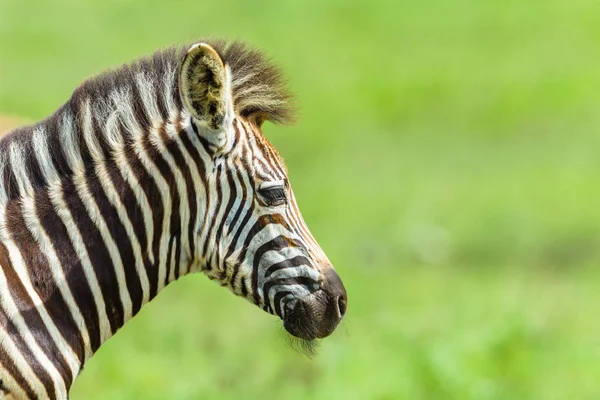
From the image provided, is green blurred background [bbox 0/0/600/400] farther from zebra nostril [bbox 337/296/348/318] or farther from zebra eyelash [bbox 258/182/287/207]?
zebra nostril [bbox 337/296/348/318]

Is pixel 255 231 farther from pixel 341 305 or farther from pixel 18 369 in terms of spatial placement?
pixel 18 369

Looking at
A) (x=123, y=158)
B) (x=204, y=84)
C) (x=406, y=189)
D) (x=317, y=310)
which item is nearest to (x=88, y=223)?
(x=123, y=158)

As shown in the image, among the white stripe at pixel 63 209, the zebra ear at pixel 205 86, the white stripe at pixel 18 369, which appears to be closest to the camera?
the white stripe at pixel 18 369

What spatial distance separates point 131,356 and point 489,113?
14381 millimetres

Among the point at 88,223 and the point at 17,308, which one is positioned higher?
the point at 88,223

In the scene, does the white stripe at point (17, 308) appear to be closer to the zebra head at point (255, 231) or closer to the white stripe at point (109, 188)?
the white stripe at point (109, 188)

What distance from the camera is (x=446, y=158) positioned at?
71.3ft

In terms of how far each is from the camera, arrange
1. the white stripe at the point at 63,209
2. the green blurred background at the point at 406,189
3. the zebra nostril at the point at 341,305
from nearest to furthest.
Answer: the white stripe at the point at 63,209 < the zebra nostril at the point at 341,305 < the green blurred background at the point at 406,189

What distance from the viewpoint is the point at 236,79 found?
17.8 feet

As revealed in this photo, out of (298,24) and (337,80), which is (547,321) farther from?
(298,24)

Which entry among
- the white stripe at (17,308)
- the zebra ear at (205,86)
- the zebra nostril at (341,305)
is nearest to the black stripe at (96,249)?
the white stripe at (17,308)

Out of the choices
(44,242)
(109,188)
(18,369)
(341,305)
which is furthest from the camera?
(341,305)

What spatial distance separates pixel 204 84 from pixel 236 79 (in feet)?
1.14

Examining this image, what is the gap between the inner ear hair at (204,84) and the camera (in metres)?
5.02
